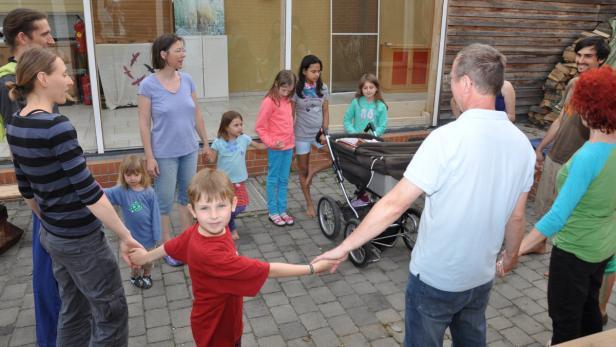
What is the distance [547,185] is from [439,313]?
109 inches

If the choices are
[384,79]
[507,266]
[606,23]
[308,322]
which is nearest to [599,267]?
[507,266]

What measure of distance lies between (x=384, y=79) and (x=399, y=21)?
1.03m

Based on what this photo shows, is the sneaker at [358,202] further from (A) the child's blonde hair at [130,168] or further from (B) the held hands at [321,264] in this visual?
(B) the held hands at [321,264]

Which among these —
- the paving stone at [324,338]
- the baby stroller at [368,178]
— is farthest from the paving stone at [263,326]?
the baby stroller at [368,178]

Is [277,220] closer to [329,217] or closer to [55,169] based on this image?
[329,217]

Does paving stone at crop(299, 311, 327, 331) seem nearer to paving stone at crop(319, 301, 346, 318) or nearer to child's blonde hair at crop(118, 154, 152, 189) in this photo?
paving stone at crop(319, 301, 346, 318)

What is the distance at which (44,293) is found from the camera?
137 inches

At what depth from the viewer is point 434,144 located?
243 centimetres

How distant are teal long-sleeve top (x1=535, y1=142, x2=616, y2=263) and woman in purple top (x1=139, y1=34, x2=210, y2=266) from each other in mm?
→ 3188

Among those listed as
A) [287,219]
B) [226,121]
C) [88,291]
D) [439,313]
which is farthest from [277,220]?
[439,313]

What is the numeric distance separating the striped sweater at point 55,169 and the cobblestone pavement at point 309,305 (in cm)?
141

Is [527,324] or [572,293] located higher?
[572,293]

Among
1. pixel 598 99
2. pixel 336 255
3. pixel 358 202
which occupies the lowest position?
pixel 358 202

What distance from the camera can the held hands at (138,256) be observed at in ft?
10.1
